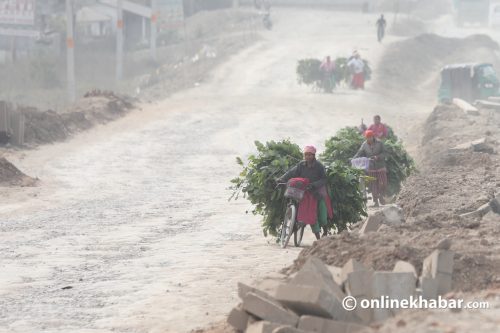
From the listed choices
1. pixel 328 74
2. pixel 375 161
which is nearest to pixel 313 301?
pixel 375 161

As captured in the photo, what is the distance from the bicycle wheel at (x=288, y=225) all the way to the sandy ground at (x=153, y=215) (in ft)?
0.90

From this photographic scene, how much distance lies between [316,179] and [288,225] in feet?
2.64

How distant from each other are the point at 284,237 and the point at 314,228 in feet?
1.73

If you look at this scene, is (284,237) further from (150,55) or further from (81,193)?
(150,55)

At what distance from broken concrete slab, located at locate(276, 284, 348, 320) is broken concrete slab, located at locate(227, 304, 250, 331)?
0.53m

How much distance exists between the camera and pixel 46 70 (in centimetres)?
6225

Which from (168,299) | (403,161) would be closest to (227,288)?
(168,299)

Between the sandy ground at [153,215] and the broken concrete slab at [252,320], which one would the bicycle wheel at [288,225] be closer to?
the sandy ground at [153,215]

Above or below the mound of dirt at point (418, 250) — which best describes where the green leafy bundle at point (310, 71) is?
below

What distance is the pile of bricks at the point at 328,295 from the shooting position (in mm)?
9734

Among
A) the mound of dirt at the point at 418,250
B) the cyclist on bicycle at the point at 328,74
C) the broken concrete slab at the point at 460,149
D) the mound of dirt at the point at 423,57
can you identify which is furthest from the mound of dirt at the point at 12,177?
the mound of dirt at the point at 423,57

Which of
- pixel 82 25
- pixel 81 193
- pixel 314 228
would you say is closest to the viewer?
pixel 314 228

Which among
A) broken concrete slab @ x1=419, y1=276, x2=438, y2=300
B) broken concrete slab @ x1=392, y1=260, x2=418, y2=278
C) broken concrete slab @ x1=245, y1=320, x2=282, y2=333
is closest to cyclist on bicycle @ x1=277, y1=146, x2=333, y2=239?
broken concrete slab @ x1=392, y1=260, x2=418, y2=278

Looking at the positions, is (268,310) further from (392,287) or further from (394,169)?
(394,169)
